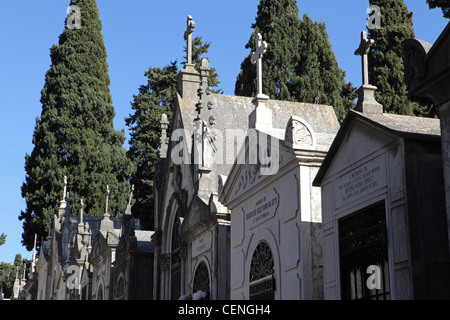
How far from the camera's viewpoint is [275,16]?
103 feet

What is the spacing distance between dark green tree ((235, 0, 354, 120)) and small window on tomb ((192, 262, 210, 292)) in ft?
49.0

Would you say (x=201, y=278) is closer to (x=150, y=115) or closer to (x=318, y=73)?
(x=318, y=73)

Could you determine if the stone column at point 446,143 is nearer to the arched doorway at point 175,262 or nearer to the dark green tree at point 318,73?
the arched doorway at point 175,262

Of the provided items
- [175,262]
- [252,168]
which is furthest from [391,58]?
[252,168]

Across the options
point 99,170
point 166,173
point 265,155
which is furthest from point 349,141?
point 99,170

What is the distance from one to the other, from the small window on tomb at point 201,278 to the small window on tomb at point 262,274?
243 cm

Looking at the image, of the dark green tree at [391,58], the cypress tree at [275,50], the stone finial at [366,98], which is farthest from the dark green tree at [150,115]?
the stone finial at [366,98]

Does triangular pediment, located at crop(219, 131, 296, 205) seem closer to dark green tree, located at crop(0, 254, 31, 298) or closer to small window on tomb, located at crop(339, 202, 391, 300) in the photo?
small window on tomb, located at crop(339, 202, 391, 300)

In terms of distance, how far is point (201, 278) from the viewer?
14.8m

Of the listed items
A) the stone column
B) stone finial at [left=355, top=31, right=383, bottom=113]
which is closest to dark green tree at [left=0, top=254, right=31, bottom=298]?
stone finial at [left=355, top=31, right=383, bottom=113]

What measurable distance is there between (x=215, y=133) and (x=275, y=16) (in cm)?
1711

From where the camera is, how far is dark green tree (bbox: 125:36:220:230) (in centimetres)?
3844

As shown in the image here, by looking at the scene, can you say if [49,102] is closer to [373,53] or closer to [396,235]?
[373,53]

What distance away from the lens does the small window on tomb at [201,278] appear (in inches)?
565
